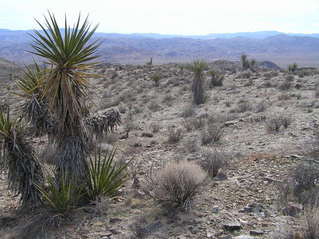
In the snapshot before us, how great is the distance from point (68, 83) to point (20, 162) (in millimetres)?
1688

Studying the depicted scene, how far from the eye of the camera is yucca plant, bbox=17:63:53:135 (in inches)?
227

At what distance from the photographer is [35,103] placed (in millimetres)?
5766

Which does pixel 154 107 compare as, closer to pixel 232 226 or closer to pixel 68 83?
pixel 68 83

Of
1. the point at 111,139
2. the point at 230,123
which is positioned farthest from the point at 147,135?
the point at 230,123

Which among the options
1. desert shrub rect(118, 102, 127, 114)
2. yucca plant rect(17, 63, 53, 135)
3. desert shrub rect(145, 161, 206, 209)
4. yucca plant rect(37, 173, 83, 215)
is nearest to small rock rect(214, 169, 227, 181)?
desert shrub rect(145, 161, 206, 209)

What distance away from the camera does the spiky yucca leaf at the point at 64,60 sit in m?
5.24

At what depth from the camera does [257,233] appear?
14.9 feet

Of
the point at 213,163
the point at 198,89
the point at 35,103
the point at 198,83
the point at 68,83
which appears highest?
the point at 68,83

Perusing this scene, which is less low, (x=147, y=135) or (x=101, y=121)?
(x=101, y=121)

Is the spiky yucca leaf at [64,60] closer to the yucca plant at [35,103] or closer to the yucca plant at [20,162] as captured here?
the yucca plant at [35,103]

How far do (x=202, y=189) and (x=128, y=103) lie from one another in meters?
11.9

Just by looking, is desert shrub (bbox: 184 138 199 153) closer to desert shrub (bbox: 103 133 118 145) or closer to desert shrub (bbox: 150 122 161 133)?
desert shrub (bbox: 150 122 161 133)

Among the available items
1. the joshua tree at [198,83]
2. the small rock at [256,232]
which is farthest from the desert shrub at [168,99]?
the small rock at [256,232]

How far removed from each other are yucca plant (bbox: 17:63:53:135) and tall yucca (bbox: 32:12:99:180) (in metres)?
0.22
